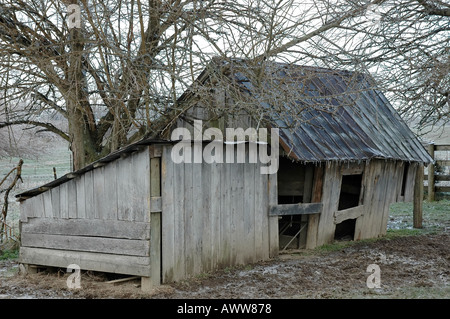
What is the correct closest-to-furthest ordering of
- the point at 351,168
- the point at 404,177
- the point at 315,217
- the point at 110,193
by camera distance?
1. the point at 110,193
2. the point at 315,217
3. the point at 351,168
4. the point at 404,177

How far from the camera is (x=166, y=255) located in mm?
8422

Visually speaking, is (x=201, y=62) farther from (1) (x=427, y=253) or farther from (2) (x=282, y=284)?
(1) (x=427, y=253)

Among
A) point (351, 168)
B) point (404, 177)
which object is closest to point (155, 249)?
point (351, 168)

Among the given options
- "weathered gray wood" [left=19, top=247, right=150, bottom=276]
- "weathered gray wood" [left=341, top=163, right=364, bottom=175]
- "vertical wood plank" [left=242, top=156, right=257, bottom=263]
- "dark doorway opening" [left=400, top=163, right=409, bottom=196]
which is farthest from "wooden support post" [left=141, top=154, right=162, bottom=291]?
"dark doorway opening" [left=400, top=163, right=409, bottom=196]

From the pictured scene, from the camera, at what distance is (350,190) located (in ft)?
46.6

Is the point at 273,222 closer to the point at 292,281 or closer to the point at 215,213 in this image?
the point at 215,213

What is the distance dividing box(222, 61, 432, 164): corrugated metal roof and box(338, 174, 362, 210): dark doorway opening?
133 cm

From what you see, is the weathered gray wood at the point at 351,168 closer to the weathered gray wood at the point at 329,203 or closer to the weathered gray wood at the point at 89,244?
the weathered gray wood at the point at 329,203

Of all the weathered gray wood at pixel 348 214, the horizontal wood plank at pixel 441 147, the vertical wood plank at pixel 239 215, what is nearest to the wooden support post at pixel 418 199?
the weathered gray wood at pixel 348 214

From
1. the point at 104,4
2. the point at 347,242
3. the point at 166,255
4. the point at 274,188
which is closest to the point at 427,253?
the point at 347,242

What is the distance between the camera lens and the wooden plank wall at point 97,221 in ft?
27.0

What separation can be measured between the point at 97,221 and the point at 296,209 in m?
4.23

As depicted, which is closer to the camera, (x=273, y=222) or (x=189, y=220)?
(x=189, y=220)

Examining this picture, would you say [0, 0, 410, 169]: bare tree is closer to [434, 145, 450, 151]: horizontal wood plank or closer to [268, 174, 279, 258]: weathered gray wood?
[268, 174, 279, 258]: weathered gray wood
